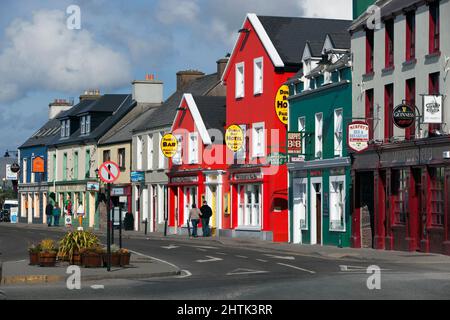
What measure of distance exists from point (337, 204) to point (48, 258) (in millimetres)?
18429

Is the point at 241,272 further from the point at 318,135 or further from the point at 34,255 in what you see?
the point at 318,135

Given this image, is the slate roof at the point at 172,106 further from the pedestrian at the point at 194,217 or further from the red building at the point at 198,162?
the pedestrian at the point at 194,217

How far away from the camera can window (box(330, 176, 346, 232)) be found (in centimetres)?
4506

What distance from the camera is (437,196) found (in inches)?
1476

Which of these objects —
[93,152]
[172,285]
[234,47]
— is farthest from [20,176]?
[172,285]

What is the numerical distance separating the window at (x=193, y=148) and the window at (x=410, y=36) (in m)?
24.7

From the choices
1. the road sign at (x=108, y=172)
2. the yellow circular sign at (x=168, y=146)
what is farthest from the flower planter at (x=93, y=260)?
the yellow circular sign at (x=168, y=146)

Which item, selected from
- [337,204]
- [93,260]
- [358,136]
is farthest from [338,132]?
[93,260]

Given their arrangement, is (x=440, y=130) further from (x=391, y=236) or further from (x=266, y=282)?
(x=266, y=282)

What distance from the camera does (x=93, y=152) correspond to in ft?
265

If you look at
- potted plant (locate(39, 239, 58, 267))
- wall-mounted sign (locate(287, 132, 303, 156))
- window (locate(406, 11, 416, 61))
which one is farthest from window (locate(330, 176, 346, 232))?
potted plant (locate(39, 239, 58, 267))

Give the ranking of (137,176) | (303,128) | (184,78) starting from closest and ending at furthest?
(303,128) → (137,176) → (184,78)

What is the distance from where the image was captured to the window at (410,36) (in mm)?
39219

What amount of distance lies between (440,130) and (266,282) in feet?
47.2
